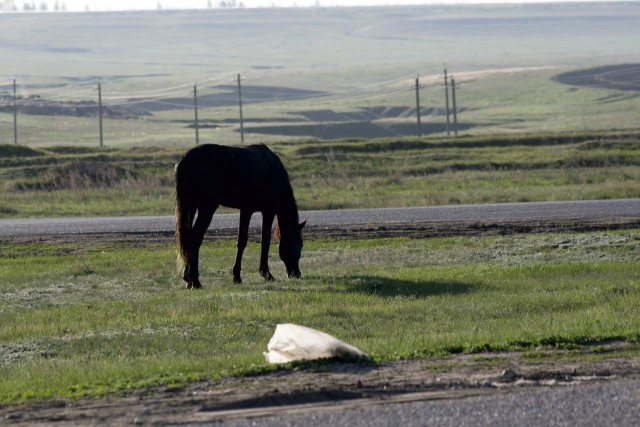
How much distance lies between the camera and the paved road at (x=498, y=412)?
875cm

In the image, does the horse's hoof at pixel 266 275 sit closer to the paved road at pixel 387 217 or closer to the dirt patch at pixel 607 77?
the paved road at pixel 387 217

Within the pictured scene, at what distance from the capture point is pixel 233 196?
19.9 m

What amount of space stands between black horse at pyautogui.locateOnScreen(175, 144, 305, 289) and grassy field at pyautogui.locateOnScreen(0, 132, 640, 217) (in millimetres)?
16252

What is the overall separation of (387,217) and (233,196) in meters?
12.8

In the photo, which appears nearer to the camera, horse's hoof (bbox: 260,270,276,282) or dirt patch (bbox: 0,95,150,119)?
horse's hoof (bbox: 260,270,276,282)

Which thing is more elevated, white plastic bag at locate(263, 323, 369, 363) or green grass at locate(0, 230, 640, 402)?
white plastic bag at locate(263, 323, 369, 363)

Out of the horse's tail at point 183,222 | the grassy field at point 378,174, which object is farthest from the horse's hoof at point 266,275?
the grassy field at point 378,174

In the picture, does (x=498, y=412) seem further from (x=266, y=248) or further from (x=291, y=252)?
(x=291, y=252)

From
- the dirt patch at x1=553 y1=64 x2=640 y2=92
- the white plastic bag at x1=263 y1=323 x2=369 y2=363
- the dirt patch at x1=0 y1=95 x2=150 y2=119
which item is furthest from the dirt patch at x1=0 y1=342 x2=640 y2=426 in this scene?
the dirt patch at x1=553 y1=64 x2=640 y2=92

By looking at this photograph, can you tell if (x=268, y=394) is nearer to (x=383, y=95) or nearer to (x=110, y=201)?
(x=110, y=201)

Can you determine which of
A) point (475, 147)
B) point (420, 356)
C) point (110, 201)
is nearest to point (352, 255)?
point (420, 356)

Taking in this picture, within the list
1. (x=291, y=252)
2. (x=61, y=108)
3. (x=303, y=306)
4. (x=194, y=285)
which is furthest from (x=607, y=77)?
(x=303, y=306)

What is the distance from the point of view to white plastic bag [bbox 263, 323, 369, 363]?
1087 centimetres

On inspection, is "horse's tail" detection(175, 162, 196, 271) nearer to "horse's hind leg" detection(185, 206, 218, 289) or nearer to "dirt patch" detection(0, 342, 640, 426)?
"horse's hind leg" detection(185, 206, 218, 289)
